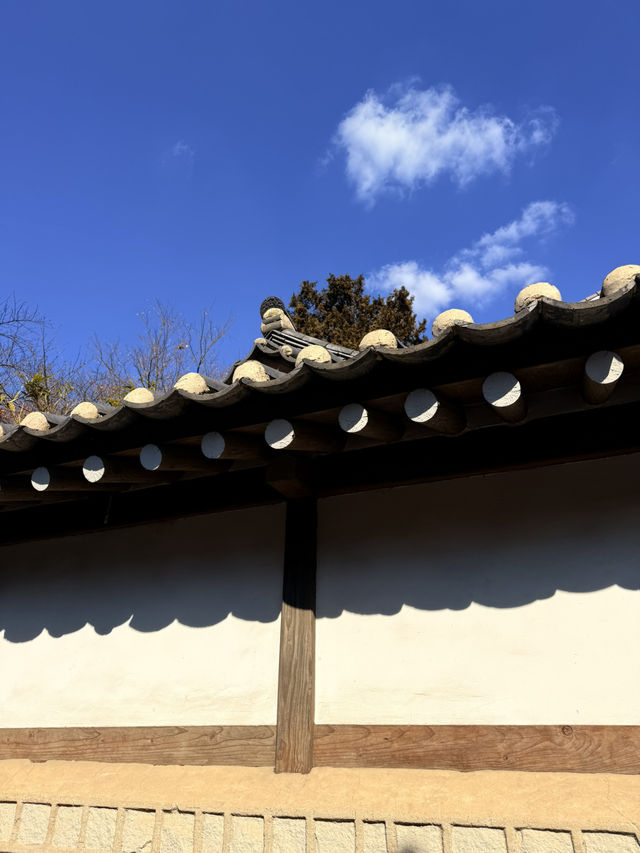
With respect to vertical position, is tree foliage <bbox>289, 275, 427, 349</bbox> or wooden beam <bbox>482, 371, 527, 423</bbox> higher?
tree foliage <bbox>289, 275, 427, 349</bbox>

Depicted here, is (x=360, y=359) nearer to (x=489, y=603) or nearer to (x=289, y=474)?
(x=289, y=474)

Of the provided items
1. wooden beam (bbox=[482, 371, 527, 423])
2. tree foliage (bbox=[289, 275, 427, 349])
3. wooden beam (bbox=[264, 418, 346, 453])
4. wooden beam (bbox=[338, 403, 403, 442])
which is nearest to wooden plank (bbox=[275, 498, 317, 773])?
wooden beam (bbox=[264, 418, 346, 453])

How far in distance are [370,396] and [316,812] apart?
5.96 ft

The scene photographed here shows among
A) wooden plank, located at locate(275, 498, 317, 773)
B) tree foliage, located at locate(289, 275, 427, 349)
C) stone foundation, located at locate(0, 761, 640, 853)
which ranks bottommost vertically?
stone foundation, located at locate(0, 761, 640, 853)

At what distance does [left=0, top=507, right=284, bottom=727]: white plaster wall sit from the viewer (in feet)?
11.9

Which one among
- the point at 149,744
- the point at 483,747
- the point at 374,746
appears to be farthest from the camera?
the point at 149,744

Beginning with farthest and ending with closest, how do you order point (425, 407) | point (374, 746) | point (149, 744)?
1. point (149, 744)
2. point (374, 746)
3. point (425, 407)

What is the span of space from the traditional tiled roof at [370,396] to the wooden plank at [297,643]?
14.6 inches

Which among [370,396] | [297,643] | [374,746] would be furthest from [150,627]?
[370,396]

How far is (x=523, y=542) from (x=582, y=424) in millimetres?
636

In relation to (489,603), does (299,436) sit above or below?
above

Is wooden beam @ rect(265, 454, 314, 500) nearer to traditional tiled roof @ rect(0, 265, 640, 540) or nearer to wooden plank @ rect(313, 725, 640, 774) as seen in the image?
traditional tiled roof @ rect(0, 265, 640, 540)

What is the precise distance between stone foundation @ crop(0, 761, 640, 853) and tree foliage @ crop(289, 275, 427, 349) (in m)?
16.2

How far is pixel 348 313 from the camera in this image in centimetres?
2027
